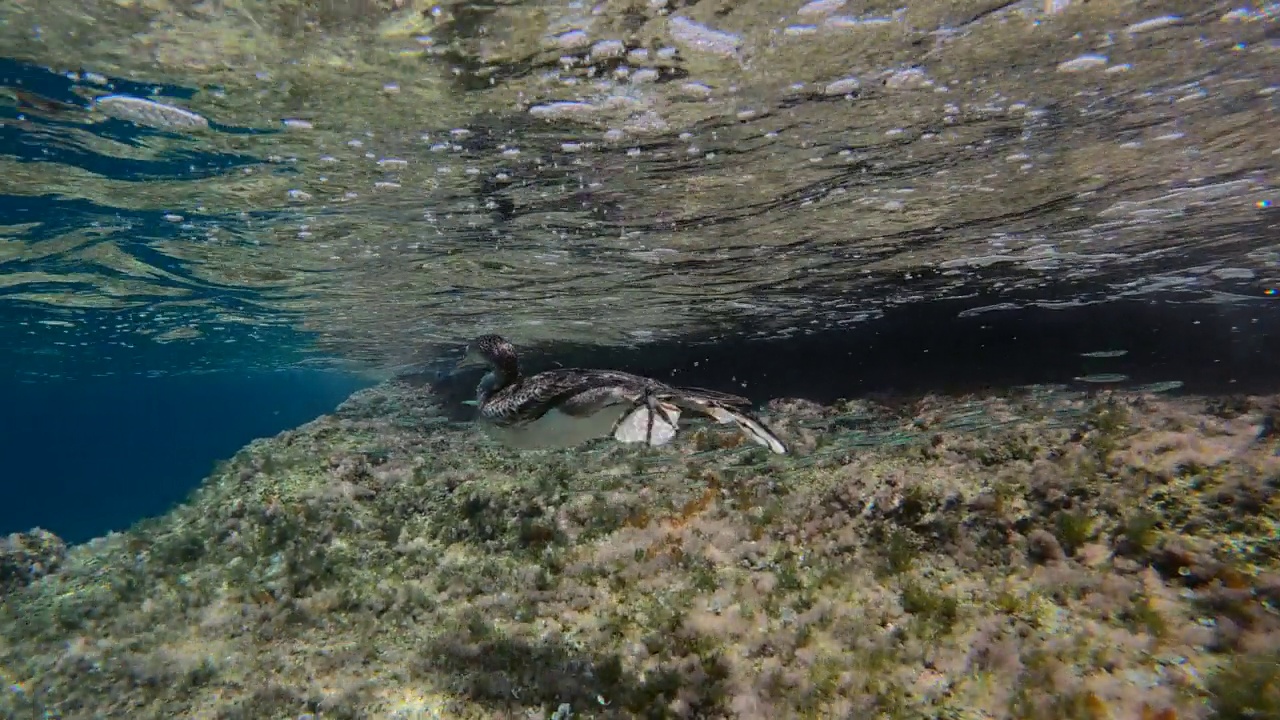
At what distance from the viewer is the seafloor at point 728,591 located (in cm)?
395

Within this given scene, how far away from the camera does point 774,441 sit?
559 centimetres

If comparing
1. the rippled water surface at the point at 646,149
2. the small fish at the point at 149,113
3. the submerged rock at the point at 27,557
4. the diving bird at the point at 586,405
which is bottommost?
the submerged rock at the point at 27,557

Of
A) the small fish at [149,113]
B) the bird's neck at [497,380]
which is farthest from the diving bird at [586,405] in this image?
the small fish at [149,113]

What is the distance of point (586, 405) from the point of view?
22.2 ft

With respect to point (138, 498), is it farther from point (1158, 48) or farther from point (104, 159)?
point (1158, 48)

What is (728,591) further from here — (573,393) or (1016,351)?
(1016,351)

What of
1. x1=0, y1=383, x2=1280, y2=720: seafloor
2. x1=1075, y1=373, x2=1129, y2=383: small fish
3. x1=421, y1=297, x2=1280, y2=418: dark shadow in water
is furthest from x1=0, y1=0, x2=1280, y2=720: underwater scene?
x1=421, y1=297, x2=1280, y2=418: dark shadow in water

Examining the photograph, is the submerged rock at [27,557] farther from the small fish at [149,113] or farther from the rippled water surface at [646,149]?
the small fish at [149,113]

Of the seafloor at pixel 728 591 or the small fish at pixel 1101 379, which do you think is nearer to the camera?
the seafloor at pixel 728 591

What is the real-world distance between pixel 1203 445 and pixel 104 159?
1565 cm

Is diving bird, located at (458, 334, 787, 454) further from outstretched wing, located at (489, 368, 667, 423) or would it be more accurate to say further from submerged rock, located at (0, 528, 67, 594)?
submerged rock, located at (0, 528, 67, 594)

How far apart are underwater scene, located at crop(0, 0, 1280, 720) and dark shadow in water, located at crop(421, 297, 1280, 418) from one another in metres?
4.84

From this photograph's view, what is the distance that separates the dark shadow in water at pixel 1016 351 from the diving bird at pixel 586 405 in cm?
1339

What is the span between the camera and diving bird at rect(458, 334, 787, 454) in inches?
225
